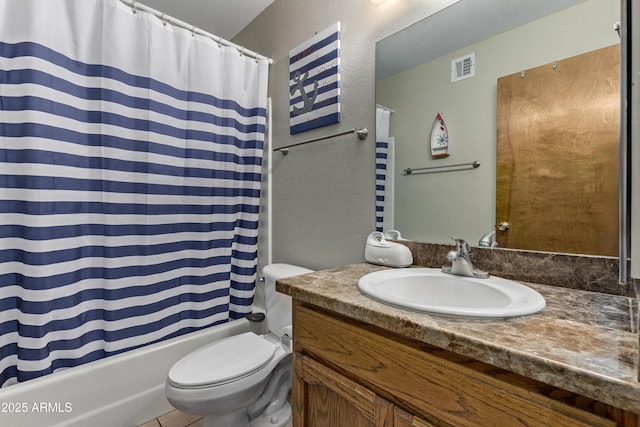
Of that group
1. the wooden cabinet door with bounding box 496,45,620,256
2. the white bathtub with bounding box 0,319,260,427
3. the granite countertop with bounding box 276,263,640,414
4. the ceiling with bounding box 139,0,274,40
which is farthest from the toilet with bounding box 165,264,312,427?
the ceiling with bounding box 139,0,274,40

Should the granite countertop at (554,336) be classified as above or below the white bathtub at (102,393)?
above

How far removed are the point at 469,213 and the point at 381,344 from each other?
0.59 metres

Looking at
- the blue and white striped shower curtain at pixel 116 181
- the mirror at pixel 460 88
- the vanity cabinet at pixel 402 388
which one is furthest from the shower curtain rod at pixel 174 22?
the vanity cabinet at pixel 402 388

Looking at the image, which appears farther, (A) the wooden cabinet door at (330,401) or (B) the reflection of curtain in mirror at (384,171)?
(B) the reflection of curtain in mirror at (384,171)

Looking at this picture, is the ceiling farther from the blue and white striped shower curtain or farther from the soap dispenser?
the soap dispenser

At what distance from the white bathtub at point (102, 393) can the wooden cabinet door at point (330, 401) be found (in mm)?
940

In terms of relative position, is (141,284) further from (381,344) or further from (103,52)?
(381,344)

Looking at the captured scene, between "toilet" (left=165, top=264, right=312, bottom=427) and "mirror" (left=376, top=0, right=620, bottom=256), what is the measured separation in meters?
0.71

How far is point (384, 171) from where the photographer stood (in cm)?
124

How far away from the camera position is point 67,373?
1241 mm

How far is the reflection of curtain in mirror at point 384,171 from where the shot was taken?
1.22m

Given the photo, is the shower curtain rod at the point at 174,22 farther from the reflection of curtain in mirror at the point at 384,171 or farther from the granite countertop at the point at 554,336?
the granite countertop at the point at 554,336

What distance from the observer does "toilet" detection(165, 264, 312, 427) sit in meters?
1.07

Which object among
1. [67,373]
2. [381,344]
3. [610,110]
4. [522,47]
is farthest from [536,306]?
[67,373]
